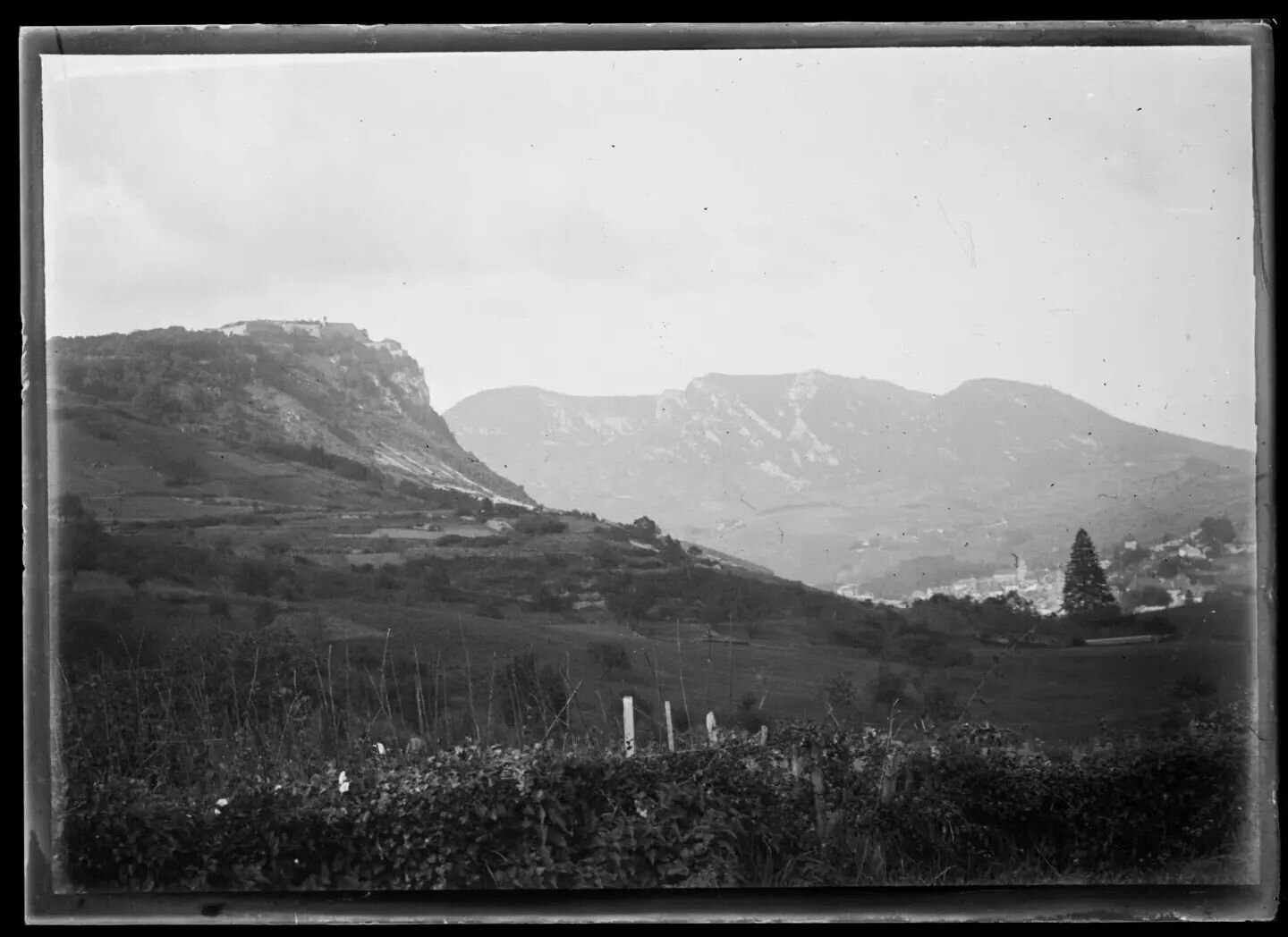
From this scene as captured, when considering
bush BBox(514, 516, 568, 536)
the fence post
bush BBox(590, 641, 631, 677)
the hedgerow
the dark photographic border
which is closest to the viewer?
the hedgerow

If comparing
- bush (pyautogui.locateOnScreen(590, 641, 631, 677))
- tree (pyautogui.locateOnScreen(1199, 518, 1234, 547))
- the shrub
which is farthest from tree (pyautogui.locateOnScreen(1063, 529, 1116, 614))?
the shrub

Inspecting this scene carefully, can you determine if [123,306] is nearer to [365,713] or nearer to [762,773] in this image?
[365,713]

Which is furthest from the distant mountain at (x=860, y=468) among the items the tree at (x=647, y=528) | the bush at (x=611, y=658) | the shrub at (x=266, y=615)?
the shrub at (x=266, y=615)

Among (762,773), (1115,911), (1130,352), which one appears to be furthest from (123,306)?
(1115,911)

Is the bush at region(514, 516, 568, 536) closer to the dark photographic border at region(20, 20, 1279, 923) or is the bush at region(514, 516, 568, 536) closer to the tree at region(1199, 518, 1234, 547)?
the dark photographic border at region(20, 20, 1279, 923)

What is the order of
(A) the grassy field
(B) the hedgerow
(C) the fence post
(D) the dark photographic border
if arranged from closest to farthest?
(B) the hedgerow → (D) the dark photographic border → (C) the fence post → (A) the grassy field

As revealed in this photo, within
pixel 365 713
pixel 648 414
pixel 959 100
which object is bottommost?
pixel 365 713

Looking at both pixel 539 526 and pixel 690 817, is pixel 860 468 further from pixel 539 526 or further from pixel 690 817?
pixel 690 817
